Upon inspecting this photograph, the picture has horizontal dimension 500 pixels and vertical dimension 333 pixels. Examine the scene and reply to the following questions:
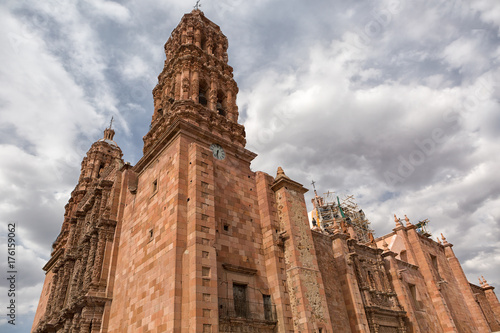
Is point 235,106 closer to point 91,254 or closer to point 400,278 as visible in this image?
point 91,254

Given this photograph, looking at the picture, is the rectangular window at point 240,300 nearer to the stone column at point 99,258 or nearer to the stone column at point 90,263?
the stone column at point 99,258

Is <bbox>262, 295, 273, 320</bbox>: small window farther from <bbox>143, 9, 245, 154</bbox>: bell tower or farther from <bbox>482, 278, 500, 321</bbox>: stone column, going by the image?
<bbox>482, 278, 500, 321</bbox>: stone column

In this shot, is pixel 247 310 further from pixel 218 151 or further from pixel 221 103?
pixel 221 103

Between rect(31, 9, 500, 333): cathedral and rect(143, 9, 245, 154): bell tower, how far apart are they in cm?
9

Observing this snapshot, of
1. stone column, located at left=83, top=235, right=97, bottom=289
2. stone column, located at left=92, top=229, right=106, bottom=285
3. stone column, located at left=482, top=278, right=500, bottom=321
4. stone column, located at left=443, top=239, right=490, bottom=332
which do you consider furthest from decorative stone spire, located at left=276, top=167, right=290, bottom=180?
stone column, located at left=482, top=278, right=500, bottom=321

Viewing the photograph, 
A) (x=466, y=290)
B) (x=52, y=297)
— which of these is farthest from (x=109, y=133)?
(x=466, y=290)

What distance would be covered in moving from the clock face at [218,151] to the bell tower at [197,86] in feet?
4.38

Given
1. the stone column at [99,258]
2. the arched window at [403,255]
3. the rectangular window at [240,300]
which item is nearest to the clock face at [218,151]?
the rectangular window at [240,300]

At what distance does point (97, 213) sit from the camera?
77.3 ft

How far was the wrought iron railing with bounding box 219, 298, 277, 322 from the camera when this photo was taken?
43.3 feet

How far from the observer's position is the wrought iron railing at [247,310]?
43.3ft

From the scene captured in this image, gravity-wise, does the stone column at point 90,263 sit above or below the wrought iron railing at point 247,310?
above

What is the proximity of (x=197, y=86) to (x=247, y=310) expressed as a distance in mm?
14634

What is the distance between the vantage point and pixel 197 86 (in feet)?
71.4
